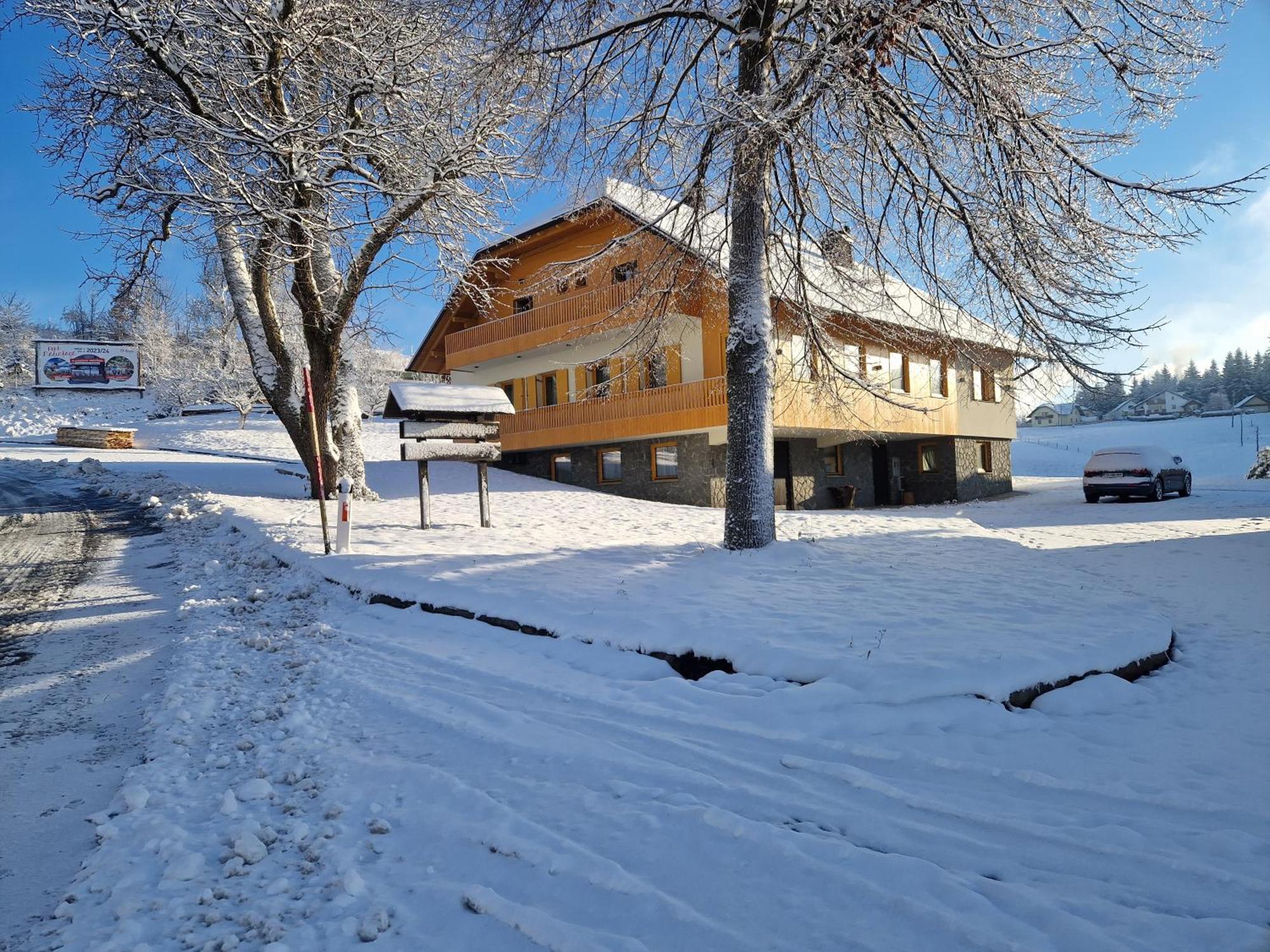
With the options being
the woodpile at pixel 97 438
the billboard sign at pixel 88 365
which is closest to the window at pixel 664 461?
the woodpile at pixel 97 438

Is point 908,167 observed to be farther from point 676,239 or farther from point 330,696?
point 330,696

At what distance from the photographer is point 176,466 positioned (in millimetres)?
20609

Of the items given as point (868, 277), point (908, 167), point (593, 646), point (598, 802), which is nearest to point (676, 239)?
point (868, 277)

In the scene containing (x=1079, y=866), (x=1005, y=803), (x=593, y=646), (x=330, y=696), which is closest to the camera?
(x=1079, y=866)

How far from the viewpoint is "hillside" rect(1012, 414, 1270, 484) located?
43.9 m

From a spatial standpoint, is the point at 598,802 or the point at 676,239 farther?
the point at 676,239

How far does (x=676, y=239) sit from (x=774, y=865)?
8.23 m

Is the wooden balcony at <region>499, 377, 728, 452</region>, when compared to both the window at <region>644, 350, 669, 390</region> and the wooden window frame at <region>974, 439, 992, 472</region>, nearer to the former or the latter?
the window at <region>644, 350, 669, 390</region>

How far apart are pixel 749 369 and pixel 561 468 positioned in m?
15.9

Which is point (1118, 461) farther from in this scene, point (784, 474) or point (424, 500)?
point (424, 500)

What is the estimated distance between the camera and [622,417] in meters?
19.7

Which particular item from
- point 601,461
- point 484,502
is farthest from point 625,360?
point 601,461

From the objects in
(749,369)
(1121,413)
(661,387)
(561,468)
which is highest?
(1121,413)

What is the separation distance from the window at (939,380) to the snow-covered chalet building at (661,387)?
0.09 metres
